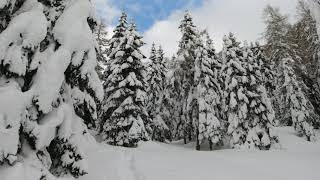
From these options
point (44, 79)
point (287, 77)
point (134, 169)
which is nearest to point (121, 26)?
point (287, 77)

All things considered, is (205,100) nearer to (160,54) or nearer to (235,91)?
(235,91)

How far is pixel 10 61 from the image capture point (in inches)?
298

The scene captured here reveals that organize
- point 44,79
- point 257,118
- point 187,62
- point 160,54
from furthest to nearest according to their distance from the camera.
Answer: point 160,54
point 187,62
point 257,118
point 44,79

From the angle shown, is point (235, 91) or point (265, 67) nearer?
point (235, 91)

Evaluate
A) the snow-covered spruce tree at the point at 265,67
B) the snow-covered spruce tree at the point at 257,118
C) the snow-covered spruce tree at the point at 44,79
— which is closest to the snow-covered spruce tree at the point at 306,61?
the snow-covered spruce tree at the point at 265,67

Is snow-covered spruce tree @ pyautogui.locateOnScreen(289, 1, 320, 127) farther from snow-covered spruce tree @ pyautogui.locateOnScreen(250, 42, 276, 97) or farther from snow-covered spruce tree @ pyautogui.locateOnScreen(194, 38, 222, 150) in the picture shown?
snow-covered spruce tree @ pyautogui.locateOnScreen(194, 38, 222, 150)

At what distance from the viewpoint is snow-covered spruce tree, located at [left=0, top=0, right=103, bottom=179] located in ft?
24.1

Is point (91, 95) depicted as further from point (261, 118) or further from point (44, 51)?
point (261, 118)

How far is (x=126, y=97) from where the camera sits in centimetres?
2861

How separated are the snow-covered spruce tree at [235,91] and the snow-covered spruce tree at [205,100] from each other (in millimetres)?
1853

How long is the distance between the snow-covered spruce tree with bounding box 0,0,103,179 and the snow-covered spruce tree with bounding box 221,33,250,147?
23615 millimetres

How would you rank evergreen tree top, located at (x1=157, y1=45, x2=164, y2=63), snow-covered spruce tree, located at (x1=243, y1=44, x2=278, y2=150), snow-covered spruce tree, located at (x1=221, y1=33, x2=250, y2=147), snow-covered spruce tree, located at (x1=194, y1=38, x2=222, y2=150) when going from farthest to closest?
evergreen tree top, located at (x1=157, y1=45, x2=164, y2=63) < snow-covered spruce tree, located at (x1=194, y1=38, x2=222, y2=150) < snow-covered spruce tree, located at (x1=221, y1=33, x2=250, y2=147) < snow-covered spruce tree, located at (x1=243, y1=44, x2=278, y2=150)

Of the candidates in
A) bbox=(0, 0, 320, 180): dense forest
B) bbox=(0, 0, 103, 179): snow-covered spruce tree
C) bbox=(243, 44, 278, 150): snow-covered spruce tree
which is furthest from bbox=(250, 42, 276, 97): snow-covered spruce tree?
bbox=(0, 0, 103, 179): snow-covered spruce tree

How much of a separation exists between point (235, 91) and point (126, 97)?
10.4 m
